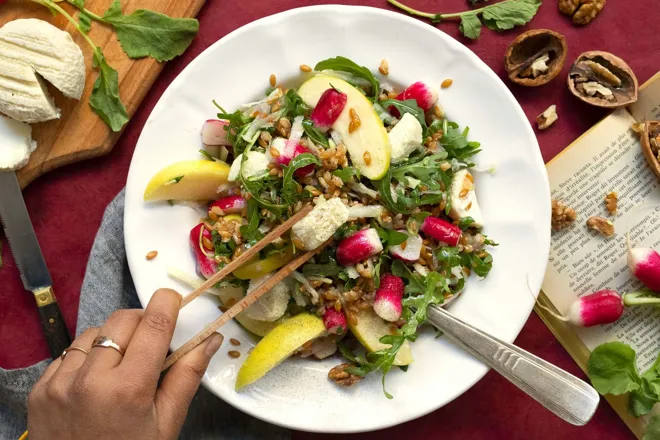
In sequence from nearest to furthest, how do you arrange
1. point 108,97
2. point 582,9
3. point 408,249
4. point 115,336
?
point 115,336
point 408,249
point 108,97
point 582,9

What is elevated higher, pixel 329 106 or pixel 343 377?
pixel 329 106

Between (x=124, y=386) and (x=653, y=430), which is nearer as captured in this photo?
(x=124, y=386)

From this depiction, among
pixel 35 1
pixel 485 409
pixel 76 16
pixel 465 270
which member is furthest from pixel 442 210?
pixel 35 1

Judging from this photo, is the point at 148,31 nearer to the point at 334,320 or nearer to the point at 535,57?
the point at 334,320

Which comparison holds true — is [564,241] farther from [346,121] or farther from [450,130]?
[346,121]

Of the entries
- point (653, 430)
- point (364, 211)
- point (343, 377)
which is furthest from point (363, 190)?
point (653, 430)

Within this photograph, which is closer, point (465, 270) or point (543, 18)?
point (465, 270)
